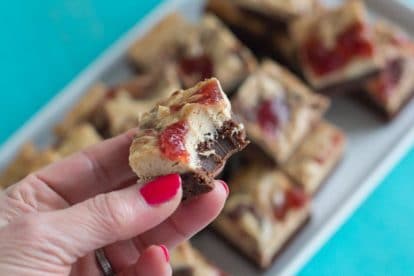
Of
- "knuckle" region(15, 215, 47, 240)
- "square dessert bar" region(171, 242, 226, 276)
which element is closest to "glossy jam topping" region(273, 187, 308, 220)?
"square dessert bar" region(171, 242, 226, 276)

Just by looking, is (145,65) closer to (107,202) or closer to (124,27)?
(124,27)

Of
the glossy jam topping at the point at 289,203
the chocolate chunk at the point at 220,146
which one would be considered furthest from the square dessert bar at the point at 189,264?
the chocolate chunk at the point at 220,146

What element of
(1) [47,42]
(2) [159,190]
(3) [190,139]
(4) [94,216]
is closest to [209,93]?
(3) [190,139]

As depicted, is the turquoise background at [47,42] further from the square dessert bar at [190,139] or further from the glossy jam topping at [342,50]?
the square dessert bar at [190,139]

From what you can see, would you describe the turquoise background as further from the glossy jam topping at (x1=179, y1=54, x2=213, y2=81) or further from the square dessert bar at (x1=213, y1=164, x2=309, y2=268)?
the square dessert bar at (x1=213, y1=164, x2=309, y2=268)

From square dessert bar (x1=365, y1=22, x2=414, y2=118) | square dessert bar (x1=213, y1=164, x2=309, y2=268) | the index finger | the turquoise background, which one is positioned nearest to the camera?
the index finger

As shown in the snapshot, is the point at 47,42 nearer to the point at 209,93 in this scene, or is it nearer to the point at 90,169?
the point at 90,169
